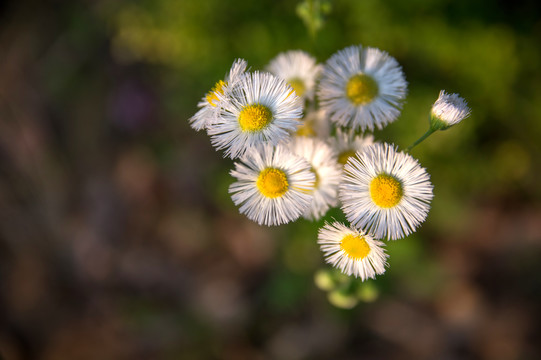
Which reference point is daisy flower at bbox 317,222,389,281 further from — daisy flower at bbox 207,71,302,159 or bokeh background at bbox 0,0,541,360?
bokeh background at bbox 0,0,541,360

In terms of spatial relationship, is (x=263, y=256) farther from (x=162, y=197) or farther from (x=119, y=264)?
(x=119, y=264)

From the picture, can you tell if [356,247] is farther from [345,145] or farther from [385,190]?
[345,145]

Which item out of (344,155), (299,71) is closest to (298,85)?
(299,71)

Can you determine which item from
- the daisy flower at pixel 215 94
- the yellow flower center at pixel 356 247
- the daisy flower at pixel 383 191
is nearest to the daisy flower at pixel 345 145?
the daisy flower at pixel 383 191

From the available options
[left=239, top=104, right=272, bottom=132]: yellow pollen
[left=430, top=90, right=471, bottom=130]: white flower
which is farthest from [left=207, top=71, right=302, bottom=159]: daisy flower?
[left=430, top=90, right=471, bottom=130]: white flower

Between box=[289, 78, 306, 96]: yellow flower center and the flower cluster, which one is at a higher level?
box=[289, 78, 306, 96]: yellow flower center

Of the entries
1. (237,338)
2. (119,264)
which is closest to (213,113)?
(237,338)
